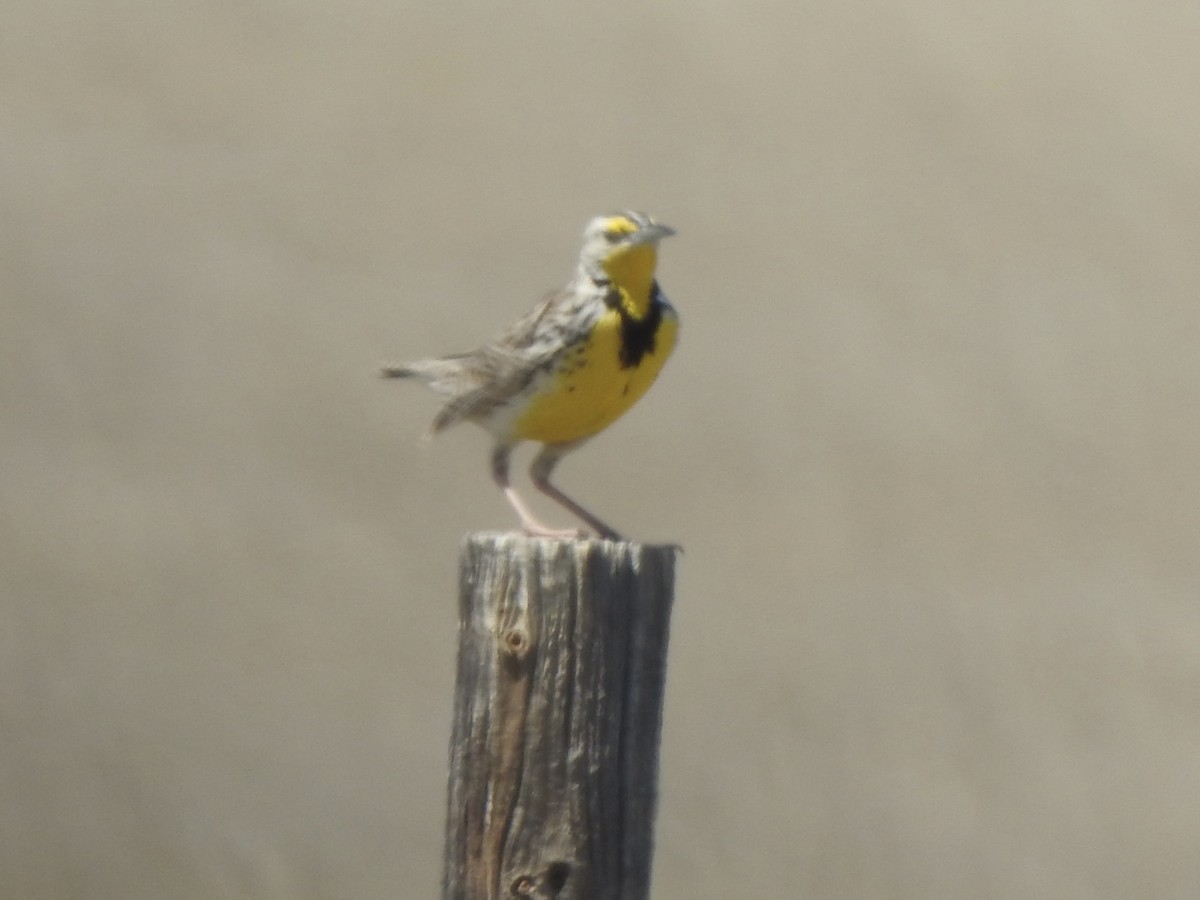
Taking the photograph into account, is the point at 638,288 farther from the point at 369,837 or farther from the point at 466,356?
the point at 369,837

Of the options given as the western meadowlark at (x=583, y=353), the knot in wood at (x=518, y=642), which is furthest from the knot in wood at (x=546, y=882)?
the western meadowlark at (x=583, y=353)

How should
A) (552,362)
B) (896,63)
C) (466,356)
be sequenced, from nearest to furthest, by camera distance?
(552,362) → (466,356) → (896,63)

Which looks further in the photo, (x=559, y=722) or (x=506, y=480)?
(x=506, y=480)

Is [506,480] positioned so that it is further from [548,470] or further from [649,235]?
[649,235]

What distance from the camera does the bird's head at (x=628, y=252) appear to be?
3881mm

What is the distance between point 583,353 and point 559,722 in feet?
3.44

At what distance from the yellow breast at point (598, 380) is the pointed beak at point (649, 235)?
13 cm

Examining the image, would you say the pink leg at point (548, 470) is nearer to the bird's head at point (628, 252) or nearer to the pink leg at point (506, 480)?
the pink leg at point (506, 480)

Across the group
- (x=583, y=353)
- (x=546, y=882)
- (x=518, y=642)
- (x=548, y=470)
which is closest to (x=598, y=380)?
(x=583, y=353)

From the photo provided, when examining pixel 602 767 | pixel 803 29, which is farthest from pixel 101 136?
pixel 602 767

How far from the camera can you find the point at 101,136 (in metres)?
5.69

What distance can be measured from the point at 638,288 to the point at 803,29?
6.59 feet

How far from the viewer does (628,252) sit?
3.89 meters

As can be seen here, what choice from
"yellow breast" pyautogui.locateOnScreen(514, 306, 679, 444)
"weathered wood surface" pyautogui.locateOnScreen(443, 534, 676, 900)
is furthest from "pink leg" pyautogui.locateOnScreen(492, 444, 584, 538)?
"weathered wood surface" pyautogui.locateOnScreen(443, 534, 676, 900)
